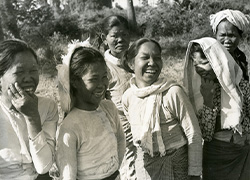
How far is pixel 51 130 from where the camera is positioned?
83.7 inches

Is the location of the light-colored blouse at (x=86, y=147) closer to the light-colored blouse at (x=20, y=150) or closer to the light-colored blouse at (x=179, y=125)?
the light-colored blouse at (x=20, y=150)

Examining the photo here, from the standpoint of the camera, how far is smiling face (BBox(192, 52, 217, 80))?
270cm

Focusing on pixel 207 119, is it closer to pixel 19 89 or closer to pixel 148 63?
pixel 148 63

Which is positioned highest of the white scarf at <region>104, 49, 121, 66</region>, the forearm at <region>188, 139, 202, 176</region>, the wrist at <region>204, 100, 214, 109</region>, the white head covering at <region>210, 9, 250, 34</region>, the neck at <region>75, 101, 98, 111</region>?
the white head covering at <region>210, 9, 250, 34</region>

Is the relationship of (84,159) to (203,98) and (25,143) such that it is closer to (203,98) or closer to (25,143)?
(25,143)

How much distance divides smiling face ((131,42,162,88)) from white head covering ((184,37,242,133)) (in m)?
0.36

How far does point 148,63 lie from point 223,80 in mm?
613

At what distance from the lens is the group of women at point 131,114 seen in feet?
6.56

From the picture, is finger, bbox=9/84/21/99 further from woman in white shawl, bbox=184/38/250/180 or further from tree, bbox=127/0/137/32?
tree, bbox=127/0/137/32

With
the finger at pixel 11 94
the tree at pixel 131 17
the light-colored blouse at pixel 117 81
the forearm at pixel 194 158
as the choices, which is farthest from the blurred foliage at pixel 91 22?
the finger at pixel 11 94

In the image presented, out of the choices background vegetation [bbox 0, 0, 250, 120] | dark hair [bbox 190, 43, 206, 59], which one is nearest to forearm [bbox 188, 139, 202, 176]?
dark hair [bbox 190, 43, 206, 59]

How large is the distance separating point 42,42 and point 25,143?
8783mm

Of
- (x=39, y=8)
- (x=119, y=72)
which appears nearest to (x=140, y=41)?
(x=119, y=72)

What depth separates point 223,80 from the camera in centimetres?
266
